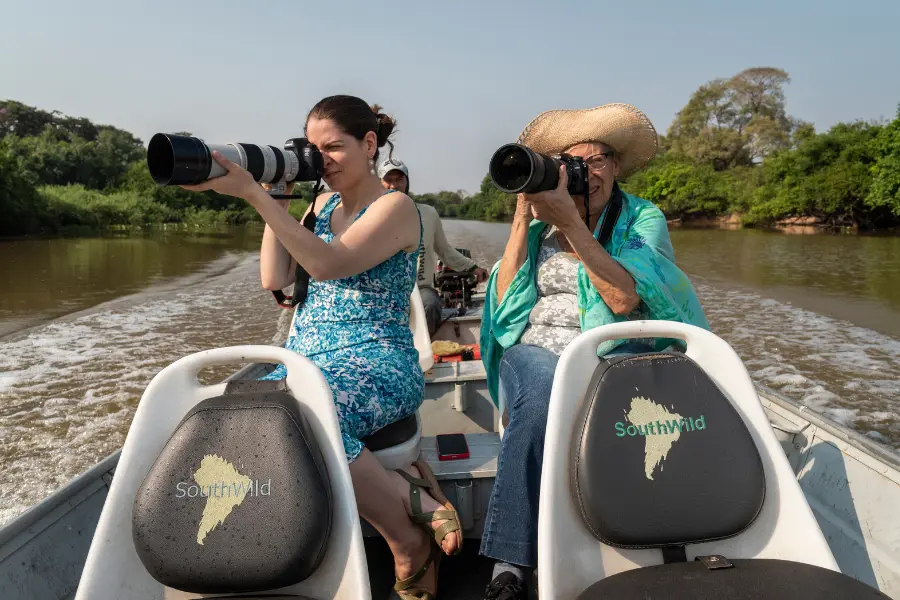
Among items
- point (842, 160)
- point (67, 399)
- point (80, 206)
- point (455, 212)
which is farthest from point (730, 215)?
point (455, 212)

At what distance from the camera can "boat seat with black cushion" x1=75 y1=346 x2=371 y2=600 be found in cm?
106

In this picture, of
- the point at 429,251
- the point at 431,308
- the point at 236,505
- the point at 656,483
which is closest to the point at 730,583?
the point at 656,483

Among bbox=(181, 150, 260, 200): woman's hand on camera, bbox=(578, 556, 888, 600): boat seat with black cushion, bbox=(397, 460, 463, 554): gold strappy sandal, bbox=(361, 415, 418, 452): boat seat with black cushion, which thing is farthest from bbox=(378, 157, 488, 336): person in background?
bbox=(578, 556, 888, 600): boat seat with black cushion

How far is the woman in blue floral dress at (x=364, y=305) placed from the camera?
57.1 inches

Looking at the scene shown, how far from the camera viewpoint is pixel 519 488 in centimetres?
143

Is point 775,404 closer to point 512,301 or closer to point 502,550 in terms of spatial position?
point 512,301

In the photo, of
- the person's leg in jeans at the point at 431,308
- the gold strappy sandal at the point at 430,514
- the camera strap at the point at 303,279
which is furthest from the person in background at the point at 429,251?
the gold strappy sandal at the point at 430,514

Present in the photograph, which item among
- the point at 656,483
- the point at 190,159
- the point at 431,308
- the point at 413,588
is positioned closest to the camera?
the point at 656,483

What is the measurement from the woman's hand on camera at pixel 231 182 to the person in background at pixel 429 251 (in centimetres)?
266

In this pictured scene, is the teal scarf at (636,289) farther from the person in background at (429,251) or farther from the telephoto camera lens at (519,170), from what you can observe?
the person in background at (429,251)

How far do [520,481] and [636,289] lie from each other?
561 millimetres

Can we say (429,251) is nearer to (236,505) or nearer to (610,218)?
(610,218)

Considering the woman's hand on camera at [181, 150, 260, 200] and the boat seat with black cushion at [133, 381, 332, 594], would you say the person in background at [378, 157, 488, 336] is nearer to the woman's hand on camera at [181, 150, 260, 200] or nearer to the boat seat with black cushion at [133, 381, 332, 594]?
the woman's hand on camera at [181, 150, 260, 200]

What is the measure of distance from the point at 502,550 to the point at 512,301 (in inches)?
29.4
